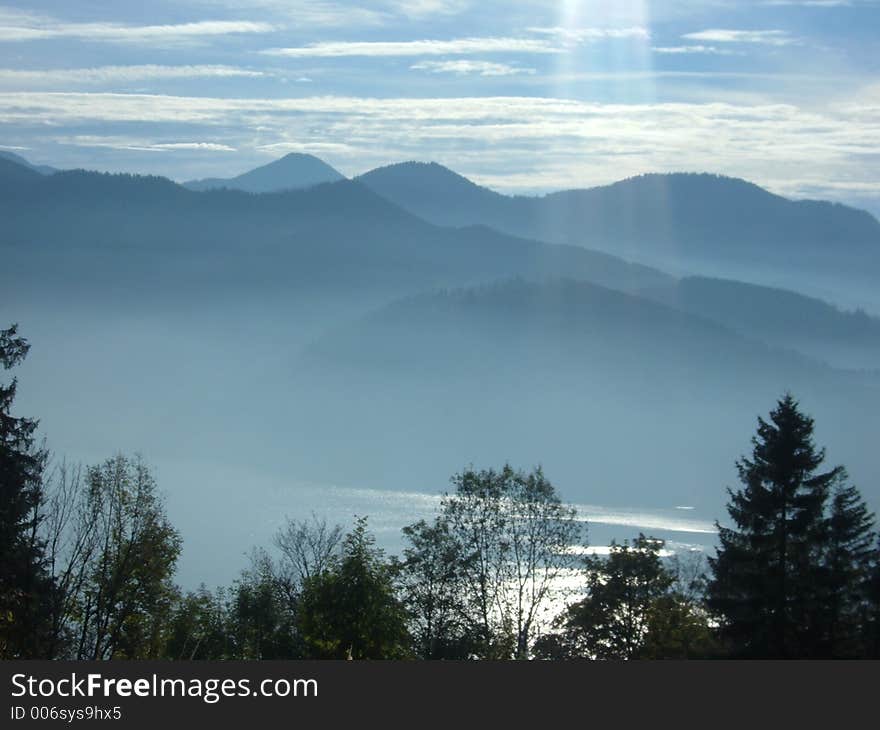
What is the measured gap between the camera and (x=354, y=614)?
15898 millimetres

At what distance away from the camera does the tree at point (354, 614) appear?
1566 cm

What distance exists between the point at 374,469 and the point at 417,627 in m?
109

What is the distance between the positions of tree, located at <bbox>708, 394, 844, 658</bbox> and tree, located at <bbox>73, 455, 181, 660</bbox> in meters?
9.80

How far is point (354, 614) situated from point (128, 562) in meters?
4.57

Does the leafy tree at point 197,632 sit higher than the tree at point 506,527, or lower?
lower

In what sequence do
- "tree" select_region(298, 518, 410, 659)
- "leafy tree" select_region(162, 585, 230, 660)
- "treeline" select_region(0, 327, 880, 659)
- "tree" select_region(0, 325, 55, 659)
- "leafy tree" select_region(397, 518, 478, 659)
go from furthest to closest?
"leafy tree" select_region(162, 585, 230, 660) < "leafy tree" select_region(397, 518, 478, 659) < "treeline" select_region(0, 327, 880, 659) < "tree" select_region(298, 518, 410, 659) < "tree" select_region(0, 325, 55, 659)

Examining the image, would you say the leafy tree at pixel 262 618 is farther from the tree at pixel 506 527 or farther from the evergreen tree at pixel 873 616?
the evergreen tree at pixel 873 616

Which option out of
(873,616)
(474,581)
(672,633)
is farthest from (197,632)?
(873,616)

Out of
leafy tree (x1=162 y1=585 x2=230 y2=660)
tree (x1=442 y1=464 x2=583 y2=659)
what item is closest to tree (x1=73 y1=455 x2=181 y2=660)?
leafy tree (x1=162 y1=585 x2=230 y2=660)

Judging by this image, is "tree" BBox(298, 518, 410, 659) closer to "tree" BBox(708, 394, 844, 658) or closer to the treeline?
the treeline

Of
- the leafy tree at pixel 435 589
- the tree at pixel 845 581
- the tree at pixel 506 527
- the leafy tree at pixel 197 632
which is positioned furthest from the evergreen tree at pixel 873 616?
the leafy tree at pixel 197 632

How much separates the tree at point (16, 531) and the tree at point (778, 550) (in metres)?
11.0

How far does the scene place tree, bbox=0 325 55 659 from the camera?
1454 cm

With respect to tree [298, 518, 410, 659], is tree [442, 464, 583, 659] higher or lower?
higher
